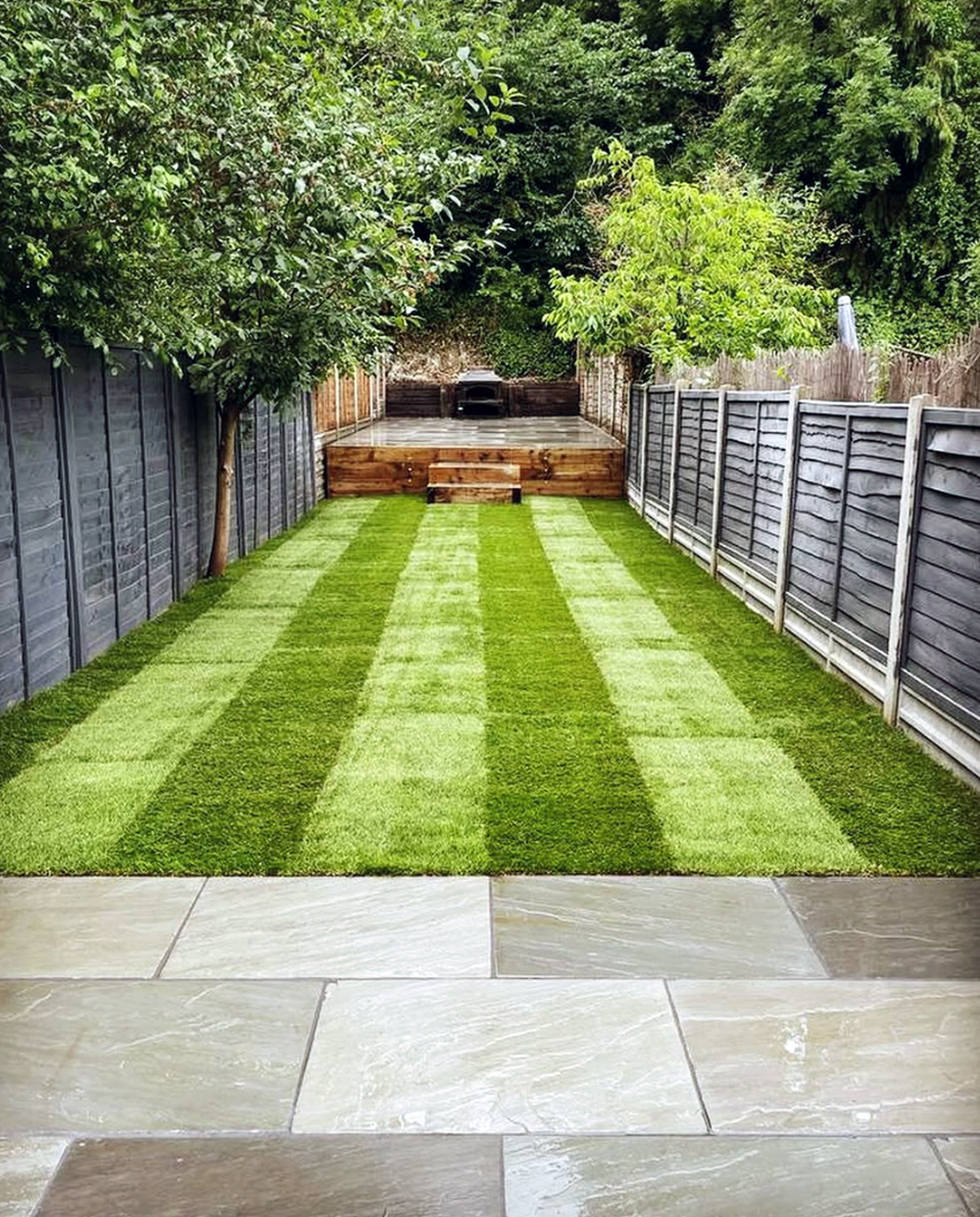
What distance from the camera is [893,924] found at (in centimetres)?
313

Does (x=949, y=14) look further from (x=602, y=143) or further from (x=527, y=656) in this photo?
(x=527, y=656)

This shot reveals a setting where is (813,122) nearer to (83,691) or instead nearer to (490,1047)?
(83,691)

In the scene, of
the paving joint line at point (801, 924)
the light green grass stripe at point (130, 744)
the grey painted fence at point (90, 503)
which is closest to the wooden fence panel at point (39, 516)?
the grey painted fence at point (90, 503)

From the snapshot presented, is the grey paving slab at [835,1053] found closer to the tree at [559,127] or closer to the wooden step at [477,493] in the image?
the wooden step at [477,493]

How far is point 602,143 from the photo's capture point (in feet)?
81.1

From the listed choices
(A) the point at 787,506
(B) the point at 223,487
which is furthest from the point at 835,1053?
(B) the point at 223,487

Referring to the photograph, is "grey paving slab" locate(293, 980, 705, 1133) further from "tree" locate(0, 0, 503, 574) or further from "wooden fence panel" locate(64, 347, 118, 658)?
"wooden fence panel" locate(64, 347, 118, 658)

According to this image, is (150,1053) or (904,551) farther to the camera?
(904,551)

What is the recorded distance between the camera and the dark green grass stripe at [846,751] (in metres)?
3.71

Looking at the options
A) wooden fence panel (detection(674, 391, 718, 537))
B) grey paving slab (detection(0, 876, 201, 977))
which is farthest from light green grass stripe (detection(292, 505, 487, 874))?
wooden fence panel (detection(674, 391, 718, 537))

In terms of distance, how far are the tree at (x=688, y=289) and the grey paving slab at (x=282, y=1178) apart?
10.7 m

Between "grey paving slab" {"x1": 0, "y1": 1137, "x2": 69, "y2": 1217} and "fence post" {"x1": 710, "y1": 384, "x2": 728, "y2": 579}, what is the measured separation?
719 centimetres

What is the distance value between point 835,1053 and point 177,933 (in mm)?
1808

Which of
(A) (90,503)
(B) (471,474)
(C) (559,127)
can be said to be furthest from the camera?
(C) (559,127)
